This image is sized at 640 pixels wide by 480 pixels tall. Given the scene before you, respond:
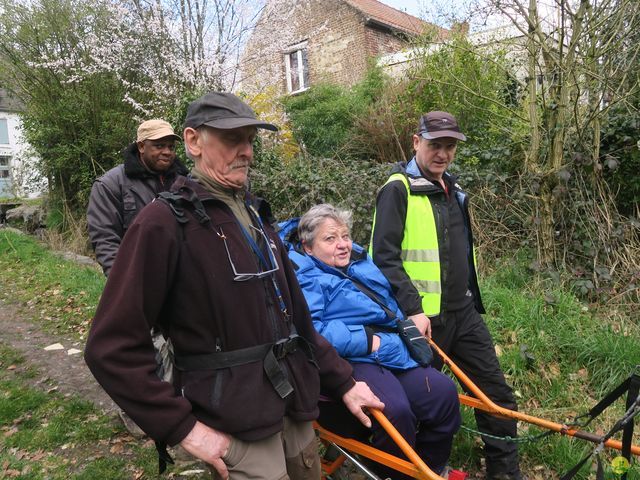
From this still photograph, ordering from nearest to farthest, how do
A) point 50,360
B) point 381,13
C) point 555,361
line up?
point 555,361 < point 50,360 < point 381,13

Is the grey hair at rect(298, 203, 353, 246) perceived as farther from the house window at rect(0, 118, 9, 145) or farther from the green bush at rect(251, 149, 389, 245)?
the house window at rect(0, 118, 9, 145)

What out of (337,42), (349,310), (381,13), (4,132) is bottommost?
(349,310)

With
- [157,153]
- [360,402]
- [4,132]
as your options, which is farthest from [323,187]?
[4,132]

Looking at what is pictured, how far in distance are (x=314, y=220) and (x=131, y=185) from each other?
5.04 feet

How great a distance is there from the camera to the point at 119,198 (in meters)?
3.83

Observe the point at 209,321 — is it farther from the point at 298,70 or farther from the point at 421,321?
the point at 298,70

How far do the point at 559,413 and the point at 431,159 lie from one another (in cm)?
225

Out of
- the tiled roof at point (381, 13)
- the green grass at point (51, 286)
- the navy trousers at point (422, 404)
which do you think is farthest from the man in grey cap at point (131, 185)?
the tiled roof at point (381, 13)

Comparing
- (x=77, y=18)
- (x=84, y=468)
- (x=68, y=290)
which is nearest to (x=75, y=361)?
(x=84, y=468)

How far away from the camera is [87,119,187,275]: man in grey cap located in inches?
147

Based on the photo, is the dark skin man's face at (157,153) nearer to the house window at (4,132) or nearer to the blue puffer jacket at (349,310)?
the blue puffer jacket at (349,310)

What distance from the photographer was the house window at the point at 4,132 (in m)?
36.8

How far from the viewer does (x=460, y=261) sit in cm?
331

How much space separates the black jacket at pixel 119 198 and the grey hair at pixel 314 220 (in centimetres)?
129
